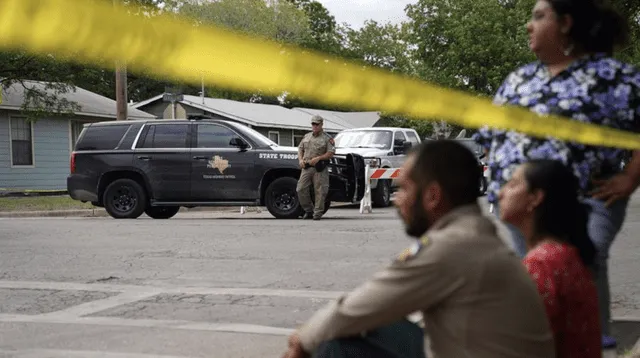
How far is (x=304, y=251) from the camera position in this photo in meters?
9.76

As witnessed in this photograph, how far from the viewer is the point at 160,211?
17.2 meters

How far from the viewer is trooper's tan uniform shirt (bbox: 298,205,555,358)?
2.38 metres

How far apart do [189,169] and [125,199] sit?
150cm

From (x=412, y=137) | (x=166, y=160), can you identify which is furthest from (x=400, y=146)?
(x=166, y=160)

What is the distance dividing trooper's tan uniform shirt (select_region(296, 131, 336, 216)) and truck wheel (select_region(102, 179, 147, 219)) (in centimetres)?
317

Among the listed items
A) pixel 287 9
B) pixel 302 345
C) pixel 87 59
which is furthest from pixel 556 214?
pixel 287 9

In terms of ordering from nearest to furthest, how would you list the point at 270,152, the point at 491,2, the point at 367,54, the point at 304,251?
the point at 304,251, the point at 270,152, the point at 491,2, the point at 367,54

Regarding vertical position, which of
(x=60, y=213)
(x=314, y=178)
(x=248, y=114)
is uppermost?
(x=248, y=114)

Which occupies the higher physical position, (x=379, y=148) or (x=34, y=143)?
(x=34, y=143)

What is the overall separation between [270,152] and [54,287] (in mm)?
8317

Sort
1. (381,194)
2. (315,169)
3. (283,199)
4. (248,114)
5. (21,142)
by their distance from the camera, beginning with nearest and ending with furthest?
1. (315,169)
2. (283,199)
3. (381,194)
4. (21,142)
5. (248,114)

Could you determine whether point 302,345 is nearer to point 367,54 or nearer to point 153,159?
point 153,159

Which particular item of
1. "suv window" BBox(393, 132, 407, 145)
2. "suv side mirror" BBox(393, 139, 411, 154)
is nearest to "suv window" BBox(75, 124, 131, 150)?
"suv side mirror" BBox(393, 139, 411, 154)

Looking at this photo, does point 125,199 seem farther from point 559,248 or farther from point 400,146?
point 559,248
